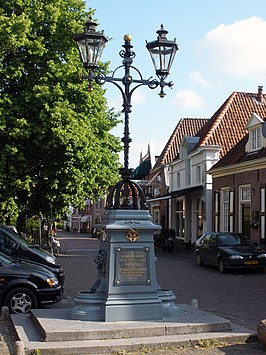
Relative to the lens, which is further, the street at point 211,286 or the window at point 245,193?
the window at point 245,193

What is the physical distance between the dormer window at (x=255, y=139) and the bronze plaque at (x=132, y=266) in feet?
57.9

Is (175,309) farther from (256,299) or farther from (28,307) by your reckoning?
(256,299)

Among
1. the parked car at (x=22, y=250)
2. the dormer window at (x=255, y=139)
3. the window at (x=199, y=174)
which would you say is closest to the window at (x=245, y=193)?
the dormer window at (x=255, y=139)

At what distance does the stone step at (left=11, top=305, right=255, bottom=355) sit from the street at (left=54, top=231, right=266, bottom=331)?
1149mm

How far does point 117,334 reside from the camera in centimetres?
842

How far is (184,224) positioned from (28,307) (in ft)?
87.9

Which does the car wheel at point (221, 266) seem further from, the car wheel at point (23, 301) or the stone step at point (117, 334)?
the stone step at point (117, 334)

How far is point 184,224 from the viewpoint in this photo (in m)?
37.2

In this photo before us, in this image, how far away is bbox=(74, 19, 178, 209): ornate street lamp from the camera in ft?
31.8

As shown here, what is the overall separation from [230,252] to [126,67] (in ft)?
37.7

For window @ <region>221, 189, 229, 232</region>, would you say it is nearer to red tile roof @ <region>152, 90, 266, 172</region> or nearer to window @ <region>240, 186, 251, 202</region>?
window @ <region>240, 186, 251, 202</region>


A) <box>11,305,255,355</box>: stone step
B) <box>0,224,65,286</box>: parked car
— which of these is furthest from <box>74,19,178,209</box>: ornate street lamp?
<box>0,224,65,286</box>: parked car

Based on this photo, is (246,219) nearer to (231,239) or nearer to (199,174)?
(231,239)

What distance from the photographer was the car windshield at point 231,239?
2112 cm
